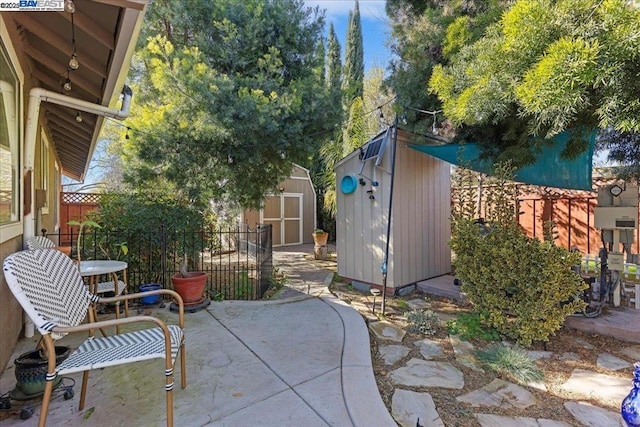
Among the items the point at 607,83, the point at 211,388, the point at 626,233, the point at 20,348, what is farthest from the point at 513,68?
the point at 20,348

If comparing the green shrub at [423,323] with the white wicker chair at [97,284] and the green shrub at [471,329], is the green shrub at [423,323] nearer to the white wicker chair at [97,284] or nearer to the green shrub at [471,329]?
the green shrub at [471,329]

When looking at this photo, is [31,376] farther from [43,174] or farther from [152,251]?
[43,174]

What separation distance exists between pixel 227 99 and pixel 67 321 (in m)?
4.40

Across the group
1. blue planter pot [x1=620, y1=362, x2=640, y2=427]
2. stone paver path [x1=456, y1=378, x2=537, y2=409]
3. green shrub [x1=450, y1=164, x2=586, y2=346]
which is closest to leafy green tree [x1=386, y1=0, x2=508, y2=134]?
green shrub [x1=450, y1=164, x2=586, y2=346]

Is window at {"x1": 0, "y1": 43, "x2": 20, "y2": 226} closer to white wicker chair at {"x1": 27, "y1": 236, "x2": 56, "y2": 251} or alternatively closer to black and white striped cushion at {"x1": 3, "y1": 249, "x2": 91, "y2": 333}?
white wicker chair at {"x1": 27, "y1": 236, "x2": 56, "y2": 251}

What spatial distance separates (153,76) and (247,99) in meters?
1.71

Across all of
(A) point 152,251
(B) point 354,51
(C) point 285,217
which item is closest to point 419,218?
(A) point 152,251

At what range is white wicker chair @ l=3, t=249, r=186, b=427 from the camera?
1.53 m

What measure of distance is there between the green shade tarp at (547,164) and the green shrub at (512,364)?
7.01 feet

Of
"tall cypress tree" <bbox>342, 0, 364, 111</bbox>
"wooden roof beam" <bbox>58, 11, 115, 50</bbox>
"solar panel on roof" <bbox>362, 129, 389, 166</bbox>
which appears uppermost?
"tall cypress tree" <bbox>342, 0, 364, 111</bbox>

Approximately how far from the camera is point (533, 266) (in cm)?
305

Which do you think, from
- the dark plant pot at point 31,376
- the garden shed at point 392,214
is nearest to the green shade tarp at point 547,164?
the garden shed at point 392,214

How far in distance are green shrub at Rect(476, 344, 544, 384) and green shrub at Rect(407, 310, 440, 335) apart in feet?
1.93

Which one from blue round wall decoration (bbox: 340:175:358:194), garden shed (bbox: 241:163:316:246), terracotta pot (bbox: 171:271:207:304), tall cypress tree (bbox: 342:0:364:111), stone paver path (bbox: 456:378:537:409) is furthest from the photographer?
tall cypress tree (bbox: 342:0:364:111)
